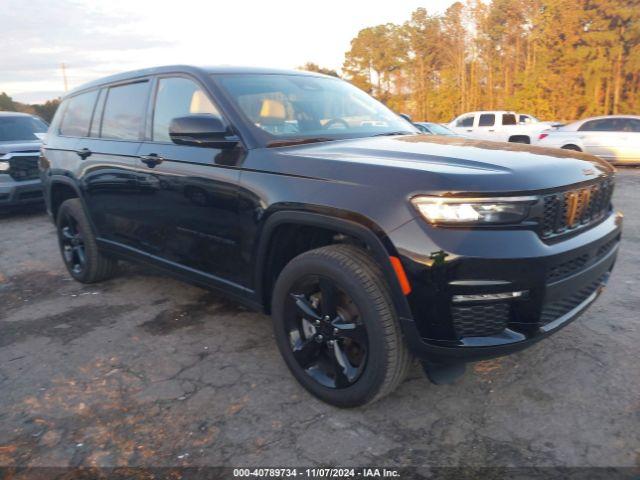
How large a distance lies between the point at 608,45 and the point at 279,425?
3112cm

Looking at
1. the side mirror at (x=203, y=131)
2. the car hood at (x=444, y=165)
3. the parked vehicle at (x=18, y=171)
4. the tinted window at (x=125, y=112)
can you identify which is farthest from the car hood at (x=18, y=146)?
the car hood at (x=444, y=165)

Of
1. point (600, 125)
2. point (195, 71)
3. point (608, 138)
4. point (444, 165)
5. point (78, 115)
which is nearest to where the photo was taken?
point (444, 165)

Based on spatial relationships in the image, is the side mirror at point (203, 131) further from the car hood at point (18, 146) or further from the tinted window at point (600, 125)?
the tinted window at point (600, 125)

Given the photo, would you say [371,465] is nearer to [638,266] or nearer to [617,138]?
[638,266]

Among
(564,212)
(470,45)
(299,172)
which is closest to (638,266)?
(564,212)

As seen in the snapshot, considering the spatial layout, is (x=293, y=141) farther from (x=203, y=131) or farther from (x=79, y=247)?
(x=79, y=247)

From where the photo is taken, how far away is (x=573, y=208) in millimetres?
2453

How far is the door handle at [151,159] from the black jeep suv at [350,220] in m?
0.01

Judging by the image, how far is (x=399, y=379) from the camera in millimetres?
2494

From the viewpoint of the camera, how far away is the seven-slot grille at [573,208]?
90.7 inches

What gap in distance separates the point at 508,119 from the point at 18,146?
1568 centimetres

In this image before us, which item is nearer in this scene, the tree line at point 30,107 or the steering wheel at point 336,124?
the steering wheel at point 336,124

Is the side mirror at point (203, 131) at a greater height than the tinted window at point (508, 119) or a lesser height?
greater

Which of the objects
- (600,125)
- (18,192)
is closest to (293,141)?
(18,192)
